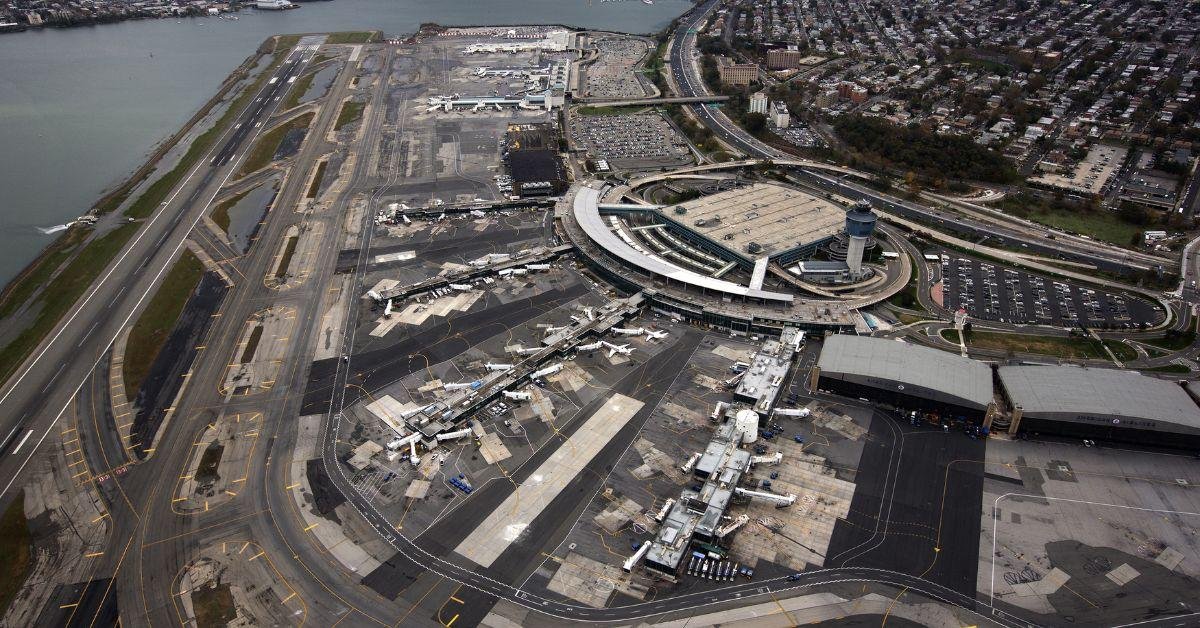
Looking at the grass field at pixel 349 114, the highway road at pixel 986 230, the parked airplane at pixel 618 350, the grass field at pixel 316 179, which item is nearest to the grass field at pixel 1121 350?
the highway road at pixel 986 230

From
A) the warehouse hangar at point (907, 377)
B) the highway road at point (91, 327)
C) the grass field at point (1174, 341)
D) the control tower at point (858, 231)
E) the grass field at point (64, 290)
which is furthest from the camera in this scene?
the control tower at point (858, 231)

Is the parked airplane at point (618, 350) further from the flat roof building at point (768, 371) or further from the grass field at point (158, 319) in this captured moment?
the grass field at point (158, 319)

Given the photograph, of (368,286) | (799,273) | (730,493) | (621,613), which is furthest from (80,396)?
(799,273)

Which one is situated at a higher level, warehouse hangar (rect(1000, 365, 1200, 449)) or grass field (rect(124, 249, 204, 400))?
warehouse hangar (rect(1000, 365, 1200, 449))

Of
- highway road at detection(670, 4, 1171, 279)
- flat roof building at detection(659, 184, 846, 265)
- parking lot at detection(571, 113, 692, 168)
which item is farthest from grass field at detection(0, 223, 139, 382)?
highway road at detection(670, 4, 1171, 279)

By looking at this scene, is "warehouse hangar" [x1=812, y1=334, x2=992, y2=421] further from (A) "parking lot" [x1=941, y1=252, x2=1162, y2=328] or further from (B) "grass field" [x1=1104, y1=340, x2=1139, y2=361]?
(B) "grass field" [x1=1104, y1=340, x2=1139, y2=361]

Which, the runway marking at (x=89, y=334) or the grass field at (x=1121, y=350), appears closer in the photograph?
the grass field at (x=1121, y=350)
